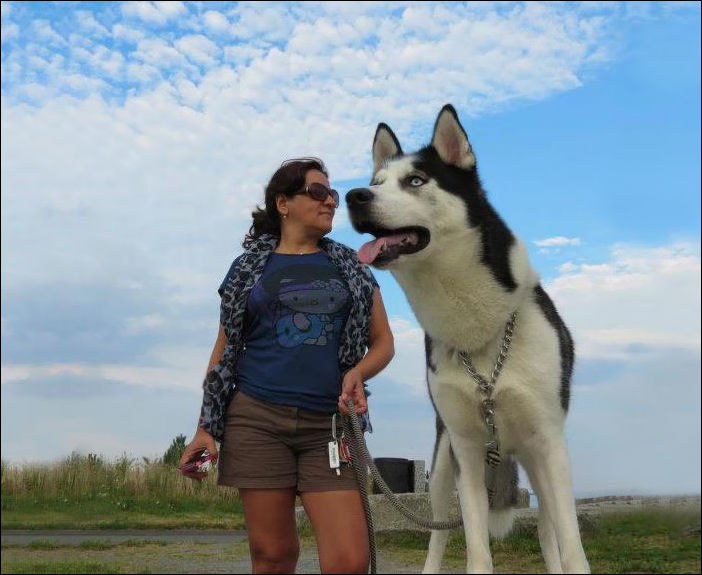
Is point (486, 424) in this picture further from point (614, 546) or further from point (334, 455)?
point (614, 546)

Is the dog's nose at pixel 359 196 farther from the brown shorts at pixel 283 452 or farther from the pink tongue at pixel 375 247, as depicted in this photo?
the brown shorts at pixel 283 452

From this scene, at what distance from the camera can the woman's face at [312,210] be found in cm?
361

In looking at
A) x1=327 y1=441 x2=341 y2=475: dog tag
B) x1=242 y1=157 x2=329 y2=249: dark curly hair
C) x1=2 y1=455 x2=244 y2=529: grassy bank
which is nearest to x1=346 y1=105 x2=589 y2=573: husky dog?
x1=242 y1=157 x2=329 y2=249: dark curly hair

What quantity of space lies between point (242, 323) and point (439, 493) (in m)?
1.46

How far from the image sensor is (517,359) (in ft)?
10.9

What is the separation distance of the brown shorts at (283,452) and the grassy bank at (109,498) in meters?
7.52

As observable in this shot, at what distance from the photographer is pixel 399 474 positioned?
9469mm

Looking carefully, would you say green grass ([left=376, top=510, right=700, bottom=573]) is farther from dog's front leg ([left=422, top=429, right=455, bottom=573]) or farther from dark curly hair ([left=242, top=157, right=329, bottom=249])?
dark curly hair ([left=242, top=157, right=329, bottom=249])

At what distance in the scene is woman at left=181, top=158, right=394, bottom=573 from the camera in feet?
Result: 10.9

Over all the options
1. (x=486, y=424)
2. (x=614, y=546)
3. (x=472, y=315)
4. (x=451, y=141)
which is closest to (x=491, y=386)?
(x=486, y=424)

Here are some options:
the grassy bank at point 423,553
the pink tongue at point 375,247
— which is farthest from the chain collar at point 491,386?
the grassy bank at point 423,553

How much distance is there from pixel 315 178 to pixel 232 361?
1.01 meters

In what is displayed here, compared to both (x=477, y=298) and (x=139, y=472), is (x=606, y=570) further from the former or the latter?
(x=139, y=472)

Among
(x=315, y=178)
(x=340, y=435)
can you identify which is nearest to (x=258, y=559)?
(x=340, y=435)
